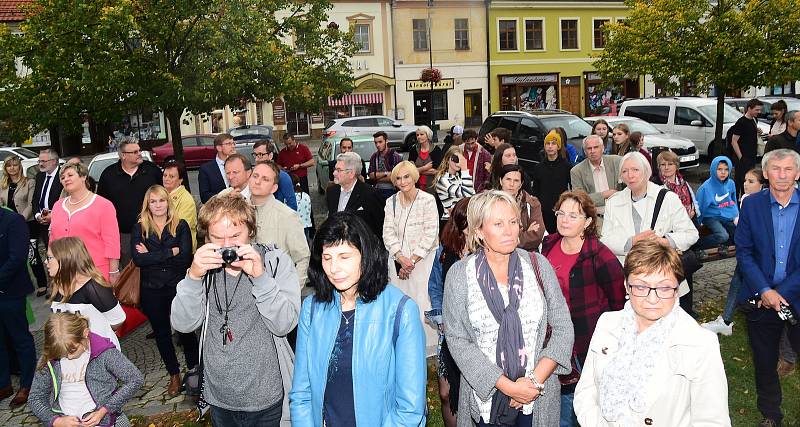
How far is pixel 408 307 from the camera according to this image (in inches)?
118

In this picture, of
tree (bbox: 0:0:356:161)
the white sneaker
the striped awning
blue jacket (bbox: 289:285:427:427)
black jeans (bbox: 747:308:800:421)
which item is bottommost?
the white sneaker

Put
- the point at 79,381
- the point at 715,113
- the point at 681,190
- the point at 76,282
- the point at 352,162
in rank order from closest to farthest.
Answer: the point at 79,381 → the point at 76,282 → the point at 352,162 → the point at 681,190 → the point at 715,113

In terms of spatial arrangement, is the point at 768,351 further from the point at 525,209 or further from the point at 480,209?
the point at 480,209

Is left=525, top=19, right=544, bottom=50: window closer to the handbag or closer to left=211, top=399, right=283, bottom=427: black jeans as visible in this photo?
the handbag

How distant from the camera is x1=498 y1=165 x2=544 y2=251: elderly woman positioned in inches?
211

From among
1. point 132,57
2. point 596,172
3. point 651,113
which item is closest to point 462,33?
point 651,113

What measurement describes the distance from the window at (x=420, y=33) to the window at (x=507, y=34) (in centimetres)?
486

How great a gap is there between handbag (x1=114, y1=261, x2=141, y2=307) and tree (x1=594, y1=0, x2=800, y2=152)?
1524cm

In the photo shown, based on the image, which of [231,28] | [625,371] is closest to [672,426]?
[625,371]

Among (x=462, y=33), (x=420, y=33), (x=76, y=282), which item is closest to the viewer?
(x=76, y=282)

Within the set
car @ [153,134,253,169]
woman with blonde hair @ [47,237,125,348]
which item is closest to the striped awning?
car @ [153,134,253,169]

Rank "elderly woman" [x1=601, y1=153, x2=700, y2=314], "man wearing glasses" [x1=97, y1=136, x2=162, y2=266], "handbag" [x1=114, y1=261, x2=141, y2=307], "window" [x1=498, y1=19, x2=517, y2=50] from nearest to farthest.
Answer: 1. "elderly woman" [x1=601, y1=153, x2=700, y2=314]
2. "handbag" [x1=114, y1=261, x2=141, y2=307]
3. "man wearing glasses" [x1=97, y1=136, x2=162, y2=266]
4. "window" [x1=498, y1=19, x2=517, y2=50]

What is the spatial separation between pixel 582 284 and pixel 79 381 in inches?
125

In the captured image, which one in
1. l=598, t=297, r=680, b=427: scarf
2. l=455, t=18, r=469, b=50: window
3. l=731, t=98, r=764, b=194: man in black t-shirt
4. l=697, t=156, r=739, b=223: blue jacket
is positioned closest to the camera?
l=598, t=297, r=680, b=427: scarf
